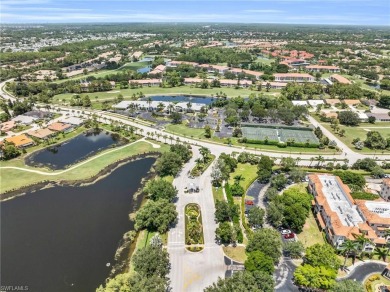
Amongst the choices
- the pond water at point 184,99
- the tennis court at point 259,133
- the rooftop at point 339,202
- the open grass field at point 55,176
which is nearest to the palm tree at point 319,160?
the rooftop at point 339,202

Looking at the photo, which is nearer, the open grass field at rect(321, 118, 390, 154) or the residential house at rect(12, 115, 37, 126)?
the open grass field at rect(321, 118, 390, 154)

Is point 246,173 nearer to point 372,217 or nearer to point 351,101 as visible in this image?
point 372,217

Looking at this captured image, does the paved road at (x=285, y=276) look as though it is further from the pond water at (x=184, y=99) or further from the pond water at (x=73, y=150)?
the pond water at (x=184, y=99)

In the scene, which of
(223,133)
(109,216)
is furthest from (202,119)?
(109,216)

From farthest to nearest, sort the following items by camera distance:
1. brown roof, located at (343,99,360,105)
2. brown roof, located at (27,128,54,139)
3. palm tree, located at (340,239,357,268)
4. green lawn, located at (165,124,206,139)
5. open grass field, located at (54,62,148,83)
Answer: open grass field, located at (54,62,148,83), brown roof, located at (343,99,360,105), green lawn, located at (165,124,206,139), brown roof, located at (27,128,54,139), palm tree, located at (340,239,357,268)

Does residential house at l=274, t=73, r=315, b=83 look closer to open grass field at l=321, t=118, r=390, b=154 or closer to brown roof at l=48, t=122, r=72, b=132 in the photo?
open grass field at l=321, t=118, r=390, b=154

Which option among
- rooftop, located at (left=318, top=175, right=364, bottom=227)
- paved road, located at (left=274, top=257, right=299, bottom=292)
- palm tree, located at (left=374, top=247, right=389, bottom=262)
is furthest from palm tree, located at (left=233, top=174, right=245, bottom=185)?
palm tree, located at (left=374, top=247, right=389, bottom=262)

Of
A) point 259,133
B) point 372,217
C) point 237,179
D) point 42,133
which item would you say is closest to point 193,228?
point 237,179
